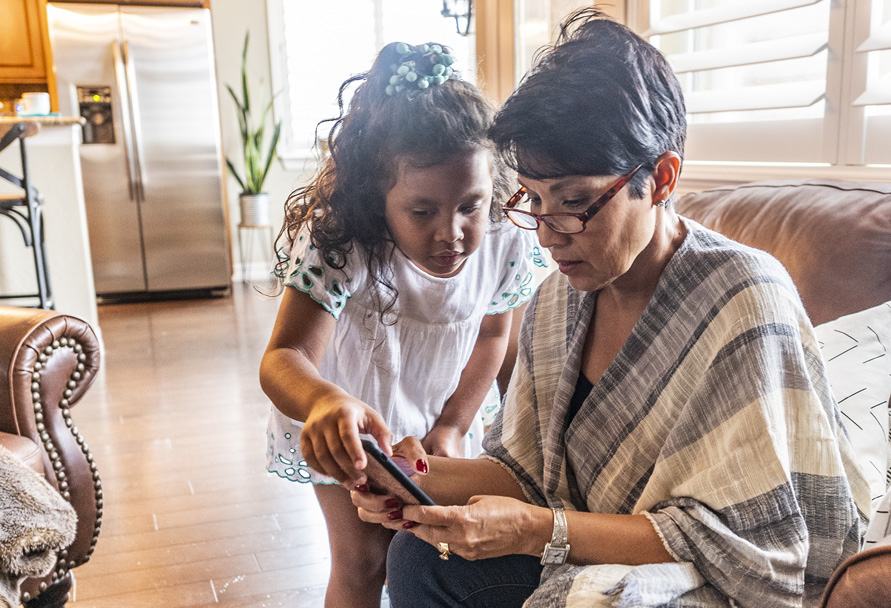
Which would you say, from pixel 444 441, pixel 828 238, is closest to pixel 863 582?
pixel 828 238

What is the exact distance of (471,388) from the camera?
153 centimetres

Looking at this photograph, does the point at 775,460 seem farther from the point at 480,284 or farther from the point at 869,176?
the point at 869,176

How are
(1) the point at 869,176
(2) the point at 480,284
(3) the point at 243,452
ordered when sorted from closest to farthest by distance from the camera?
(2) the point at 480,284 < (1) the point at 869,176 < (3) the point at 243,452

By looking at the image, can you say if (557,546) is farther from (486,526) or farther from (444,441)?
(444,441)

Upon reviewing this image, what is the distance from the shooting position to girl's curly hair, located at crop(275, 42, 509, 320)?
48.9 inches

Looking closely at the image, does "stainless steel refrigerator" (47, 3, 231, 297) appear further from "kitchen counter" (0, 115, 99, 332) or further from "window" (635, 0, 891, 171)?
"window" (635, 0, 891, 171)

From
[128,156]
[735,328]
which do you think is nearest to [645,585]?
[735,328]


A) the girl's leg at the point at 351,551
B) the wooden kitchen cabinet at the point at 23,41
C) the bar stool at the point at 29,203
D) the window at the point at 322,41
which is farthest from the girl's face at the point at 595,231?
the wooden kitchen cabinet at the point at 23,41

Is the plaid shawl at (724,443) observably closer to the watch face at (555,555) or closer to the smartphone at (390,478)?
the watch face at (555,555)

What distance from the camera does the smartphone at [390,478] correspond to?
933 millimetres

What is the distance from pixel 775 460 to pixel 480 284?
0.74 metres

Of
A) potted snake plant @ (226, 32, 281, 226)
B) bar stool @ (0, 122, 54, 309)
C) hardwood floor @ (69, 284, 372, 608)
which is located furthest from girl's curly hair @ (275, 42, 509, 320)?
potted snake plant @ (226, 32, 281, 226)

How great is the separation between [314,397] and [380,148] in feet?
1.42

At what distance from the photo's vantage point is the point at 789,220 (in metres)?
1.36
